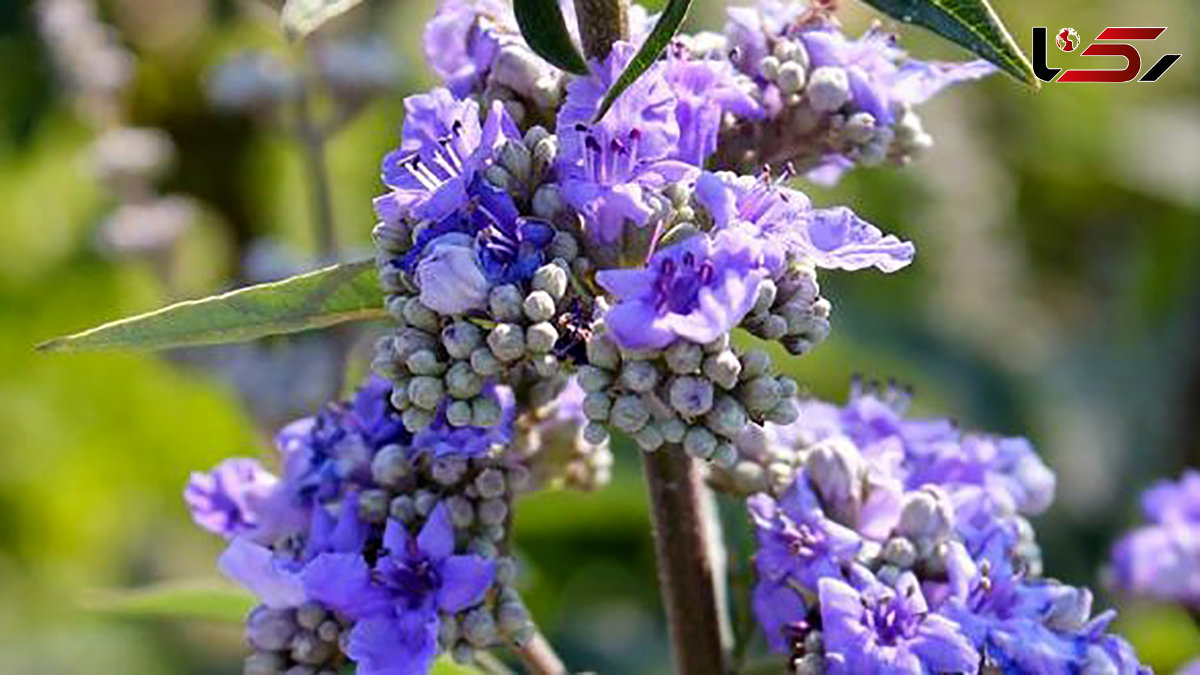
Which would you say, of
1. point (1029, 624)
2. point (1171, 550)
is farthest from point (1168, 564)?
point (1029, 624)

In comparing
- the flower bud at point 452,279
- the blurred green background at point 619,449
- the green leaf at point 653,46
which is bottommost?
the blurred green background at point 619,449

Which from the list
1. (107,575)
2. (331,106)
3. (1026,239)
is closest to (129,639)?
(107,575)

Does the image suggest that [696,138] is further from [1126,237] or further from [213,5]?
[213,5]

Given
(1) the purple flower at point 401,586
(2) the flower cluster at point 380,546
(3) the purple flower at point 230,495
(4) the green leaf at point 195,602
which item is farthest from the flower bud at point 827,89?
(4) the green leaf at point 195,602

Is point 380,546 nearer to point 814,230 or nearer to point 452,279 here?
point 452,279

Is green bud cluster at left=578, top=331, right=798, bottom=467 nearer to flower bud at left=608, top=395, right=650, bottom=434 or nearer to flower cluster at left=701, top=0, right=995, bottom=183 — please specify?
flower bud at left=608, top=395, right=650, bottom=434

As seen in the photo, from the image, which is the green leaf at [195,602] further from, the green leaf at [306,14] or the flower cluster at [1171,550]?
the flower cluster at [1171,550]
